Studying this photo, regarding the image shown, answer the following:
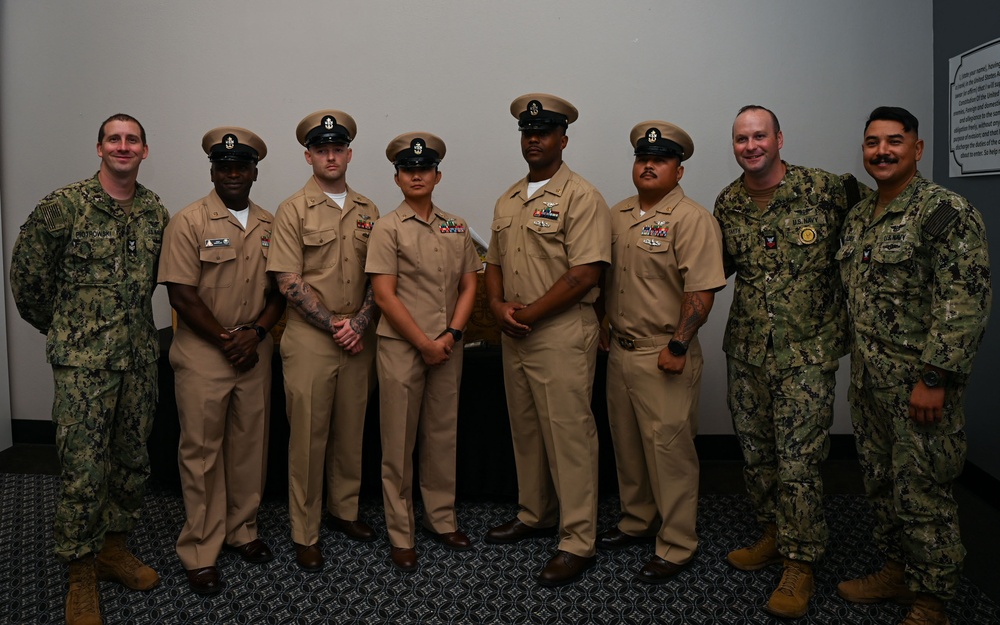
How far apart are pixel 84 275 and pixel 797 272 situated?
268 centimetres

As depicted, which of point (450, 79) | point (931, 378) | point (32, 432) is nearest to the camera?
point (931, 378)

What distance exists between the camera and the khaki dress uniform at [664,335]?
271 cm

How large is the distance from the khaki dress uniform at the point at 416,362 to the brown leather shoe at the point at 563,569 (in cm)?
57

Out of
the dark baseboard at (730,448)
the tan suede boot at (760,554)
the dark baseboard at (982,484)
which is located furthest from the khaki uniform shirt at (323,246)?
the dark baseboard at (982,484)

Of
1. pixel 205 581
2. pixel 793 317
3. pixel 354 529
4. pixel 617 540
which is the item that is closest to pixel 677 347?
pixel 793 317

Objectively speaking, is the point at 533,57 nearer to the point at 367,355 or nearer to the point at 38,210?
the point at 367,355

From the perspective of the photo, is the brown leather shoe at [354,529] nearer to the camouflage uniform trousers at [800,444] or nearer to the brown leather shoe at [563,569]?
the brown leather shoe at [563,569]

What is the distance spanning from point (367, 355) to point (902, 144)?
2170mm

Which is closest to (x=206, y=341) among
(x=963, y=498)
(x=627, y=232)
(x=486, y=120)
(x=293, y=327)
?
(x=293, y=327)

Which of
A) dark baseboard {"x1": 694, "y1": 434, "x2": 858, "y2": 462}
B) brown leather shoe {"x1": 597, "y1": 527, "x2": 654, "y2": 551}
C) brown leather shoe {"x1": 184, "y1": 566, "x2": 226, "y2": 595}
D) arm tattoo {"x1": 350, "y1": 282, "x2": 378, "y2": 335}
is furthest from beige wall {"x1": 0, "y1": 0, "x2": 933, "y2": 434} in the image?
brown leather shoe {"x1": 184, "y1": 566, "x2": 226, "y2": 595}

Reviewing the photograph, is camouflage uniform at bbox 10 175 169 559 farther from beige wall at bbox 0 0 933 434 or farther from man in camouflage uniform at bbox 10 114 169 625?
beige wall at bbox 0 0 933 434

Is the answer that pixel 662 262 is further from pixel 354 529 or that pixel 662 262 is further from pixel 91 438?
pixel 91 438

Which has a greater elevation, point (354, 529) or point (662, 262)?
point (662, 262)

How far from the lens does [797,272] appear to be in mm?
2631
